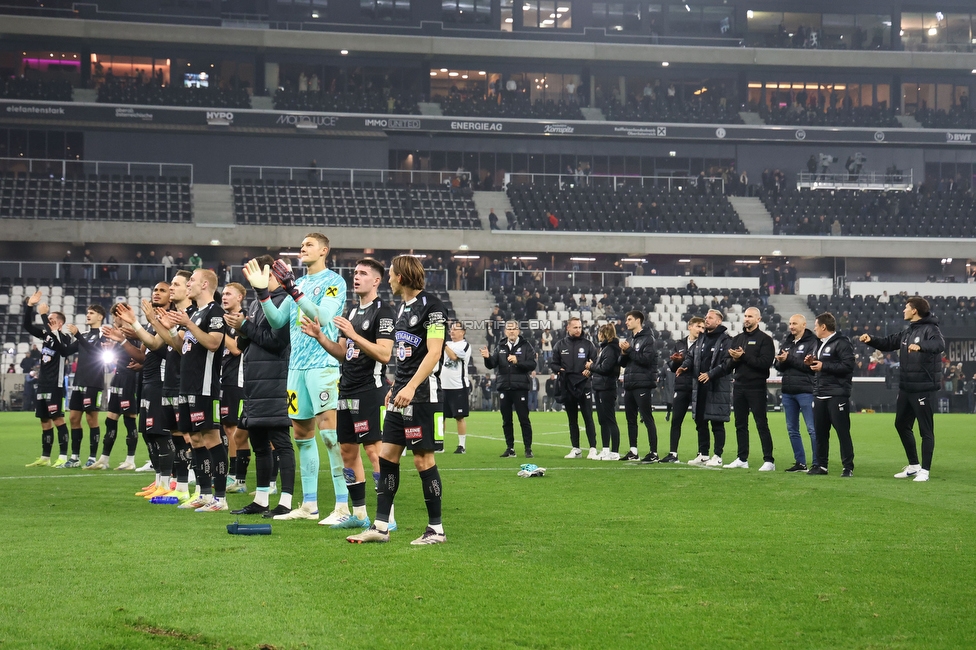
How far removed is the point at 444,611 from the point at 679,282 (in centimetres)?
4249

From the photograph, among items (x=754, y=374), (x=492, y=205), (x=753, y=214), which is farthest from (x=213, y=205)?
(x=754, y=374)

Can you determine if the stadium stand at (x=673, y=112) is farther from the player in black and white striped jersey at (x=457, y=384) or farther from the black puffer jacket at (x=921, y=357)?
the black puffer jacket at (x=921, y=357)

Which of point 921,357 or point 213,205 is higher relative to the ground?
point 213,205

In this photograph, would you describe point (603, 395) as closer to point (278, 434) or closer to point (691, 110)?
point (278, 434)

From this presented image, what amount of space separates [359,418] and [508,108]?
4771 cm

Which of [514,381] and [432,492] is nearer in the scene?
[432,492]

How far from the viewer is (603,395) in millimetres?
16359

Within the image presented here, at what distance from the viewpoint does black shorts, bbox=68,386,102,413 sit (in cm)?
1477

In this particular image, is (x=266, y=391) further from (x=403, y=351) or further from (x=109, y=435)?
(x=109, y=435)

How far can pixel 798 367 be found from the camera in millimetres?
14250

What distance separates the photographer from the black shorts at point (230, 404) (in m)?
10.9

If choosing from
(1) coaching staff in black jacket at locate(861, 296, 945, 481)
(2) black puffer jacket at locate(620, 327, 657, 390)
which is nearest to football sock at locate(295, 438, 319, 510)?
(1) coaching staff in black jacket at locate(861, 296, 945, 481)

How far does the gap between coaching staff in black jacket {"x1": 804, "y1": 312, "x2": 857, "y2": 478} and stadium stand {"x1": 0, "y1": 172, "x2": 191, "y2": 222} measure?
122 ft

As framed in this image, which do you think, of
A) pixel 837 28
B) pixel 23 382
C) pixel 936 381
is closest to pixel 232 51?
pixel 23 382
